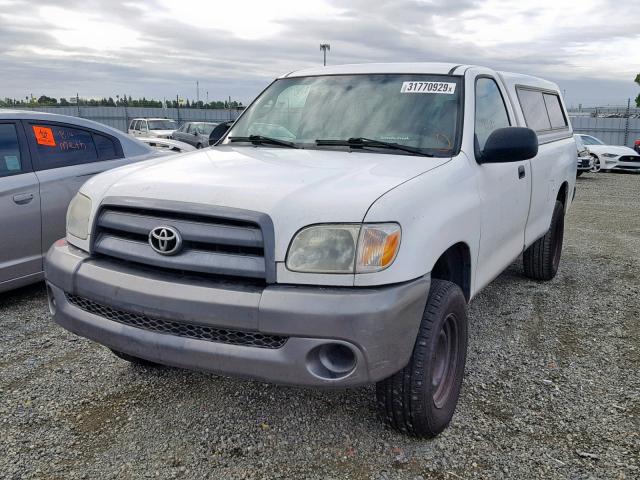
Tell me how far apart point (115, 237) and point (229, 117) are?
99.4 feet

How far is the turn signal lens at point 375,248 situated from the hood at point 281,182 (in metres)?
0.08

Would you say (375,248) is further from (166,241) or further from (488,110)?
(488,110)

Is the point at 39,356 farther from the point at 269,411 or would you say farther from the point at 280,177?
the point at 280,177

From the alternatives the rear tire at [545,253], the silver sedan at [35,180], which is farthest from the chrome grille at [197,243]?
the rear tire at [545,253]

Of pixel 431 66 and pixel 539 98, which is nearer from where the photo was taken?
pixel 431 66

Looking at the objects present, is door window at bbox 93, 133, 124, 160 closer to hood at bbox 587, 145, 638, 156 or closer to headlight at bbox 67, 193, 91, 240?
headlight at bbox 67, 193, 91, 240

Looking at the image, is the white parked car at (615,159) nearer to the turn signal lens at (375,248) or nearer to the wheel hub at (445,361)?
the wheel hub at (445,361)

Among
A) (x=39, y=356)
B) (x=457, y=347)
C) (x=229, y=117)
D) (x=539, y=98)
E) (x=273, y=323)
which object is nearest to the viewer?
(x=273, y=323)

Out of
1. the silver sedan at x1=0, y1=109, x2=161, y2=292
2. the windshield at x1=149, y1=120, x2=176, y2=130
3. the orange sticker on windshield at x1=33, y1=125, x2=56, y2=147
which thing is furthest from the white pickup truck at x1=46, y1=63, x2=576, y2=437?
the windshield at x1=149, y1=120, x2=176, y2=130

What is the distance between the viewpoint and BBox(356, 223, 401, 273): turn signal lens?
2.36 m

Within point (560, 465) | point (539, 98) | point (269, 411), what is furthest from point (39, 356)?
point (539, 98)

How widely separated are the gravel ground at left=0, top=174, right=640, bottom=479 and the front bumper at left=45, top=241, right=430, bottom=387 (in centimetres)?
53

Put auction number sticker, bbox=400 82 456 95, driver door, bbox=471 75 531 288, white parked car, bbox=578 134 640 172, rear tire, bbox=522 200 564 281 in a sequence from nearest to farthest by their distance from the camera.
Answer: driver door, bbox=471 75 531 288 < auction number sticker, bbox=400 82 456 95 < rear tire, bbox=522 200 564 281 < white parked car, bbox=578 134 640 172

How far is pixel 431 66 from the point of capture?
3.82 m
